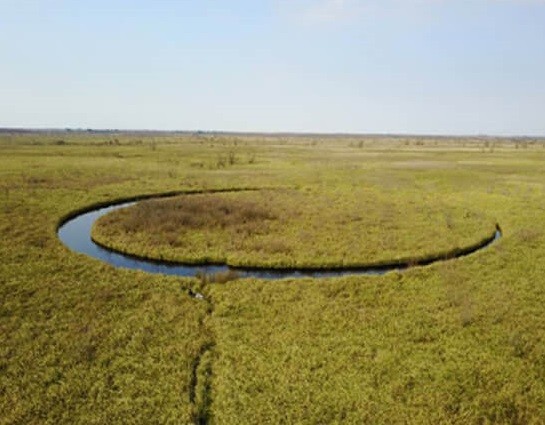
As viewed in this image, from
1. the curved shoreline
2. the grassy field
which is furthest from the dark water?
the grassy field

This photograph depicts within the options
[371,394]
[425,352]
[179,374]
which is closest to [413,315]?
[425,352]

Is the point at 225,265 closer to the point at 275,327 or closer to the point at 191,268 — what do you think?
the point at 191,268

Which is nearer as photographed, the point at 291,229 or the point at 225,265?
the point at 225,265

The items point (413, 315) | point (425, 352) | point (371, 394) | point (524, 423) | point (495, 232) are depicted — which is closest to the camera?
point (524, 423)

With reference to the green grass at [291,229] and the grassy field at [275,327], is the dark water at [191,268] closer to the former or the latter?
the green grass at [291,229]

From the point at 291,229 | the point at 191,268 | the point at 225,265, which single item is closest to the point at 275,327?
the point at 225,265

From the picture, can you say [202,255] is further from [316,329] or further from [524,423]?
[524,423]

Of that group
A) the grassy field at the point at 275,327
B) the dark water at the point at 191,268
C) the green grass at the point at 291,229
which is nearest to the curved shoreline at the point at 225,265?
the dark water at the point at 191,268

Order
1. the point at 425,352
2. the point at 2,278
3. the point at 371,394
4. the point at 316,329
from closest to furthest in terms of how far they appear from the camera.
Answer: the point at 371,394 → the point at 425,352 → the point at 316,329 → the point at 2,278
